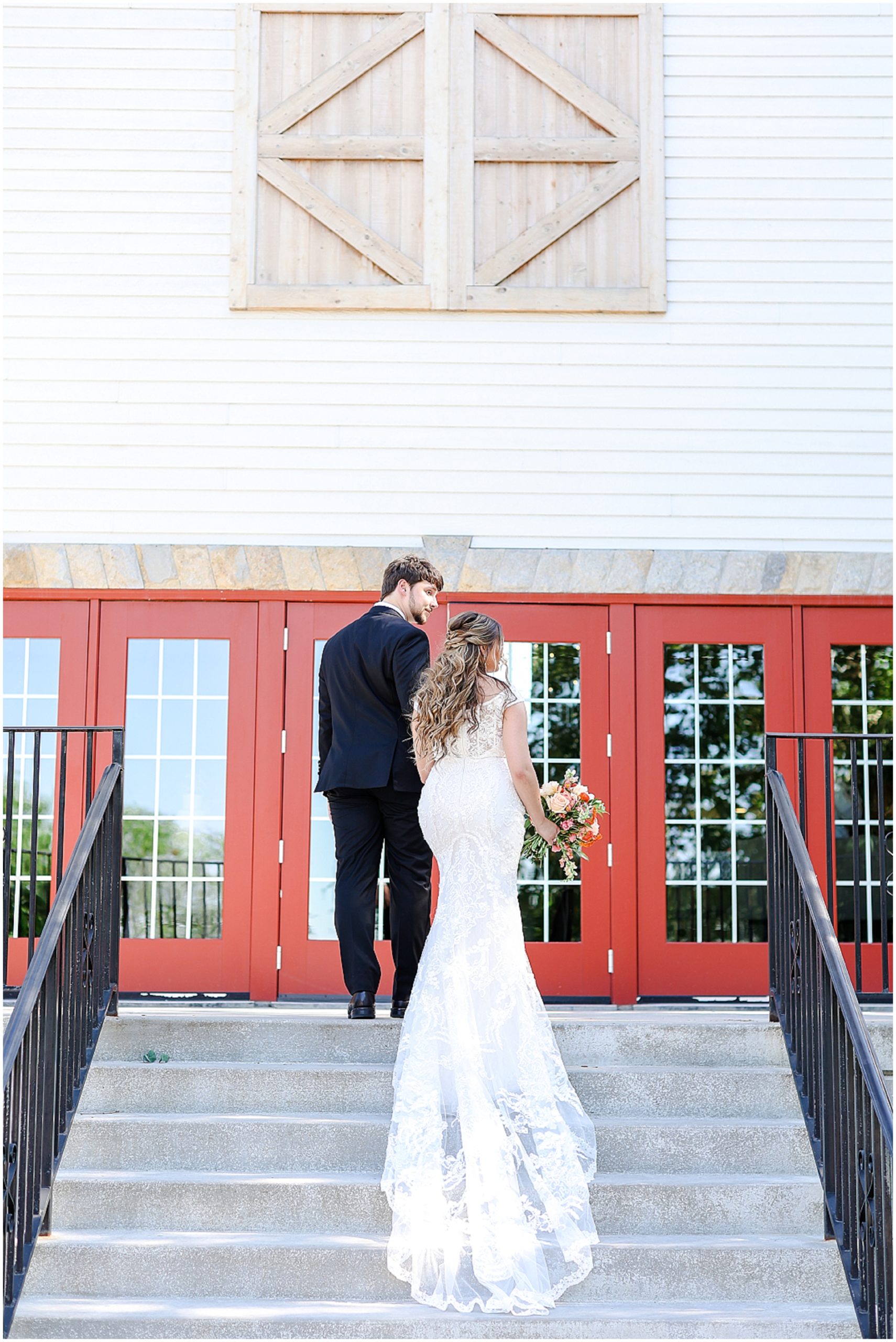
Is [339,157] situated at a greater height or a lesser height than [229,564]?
greater

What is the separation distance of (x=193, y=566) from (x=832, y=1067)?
3.95 metres

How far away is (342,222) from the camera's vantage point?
21.8ft

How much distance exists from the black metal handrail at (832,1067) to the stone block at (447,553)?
7.15 feet

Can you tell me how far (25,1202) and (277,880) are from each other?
2.95 meters

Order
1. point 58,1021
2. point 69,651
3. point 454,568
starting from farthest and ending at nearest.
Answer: point 69,651 < point 454,568 < point 58,1021

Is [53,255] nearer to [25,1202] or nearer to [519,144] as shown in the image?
[519,144]

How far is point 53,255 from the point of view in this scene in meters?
6.66

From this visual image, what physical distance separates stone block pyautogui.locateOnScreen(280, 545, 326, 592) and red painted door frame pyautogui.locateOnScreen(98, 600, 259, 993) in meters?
0.27

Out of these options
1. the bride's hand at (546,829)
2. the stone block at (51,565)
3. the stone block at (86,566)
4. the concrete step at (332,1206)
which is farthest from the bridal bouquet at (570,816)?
the stone block at (51,565)

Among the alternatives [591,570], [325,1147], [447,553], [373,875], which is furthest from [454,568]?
[325,1147]

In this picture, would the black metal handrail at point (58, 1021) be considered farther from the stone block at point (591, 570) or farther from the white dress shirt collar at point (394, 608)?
the stone block at point (591, 570)

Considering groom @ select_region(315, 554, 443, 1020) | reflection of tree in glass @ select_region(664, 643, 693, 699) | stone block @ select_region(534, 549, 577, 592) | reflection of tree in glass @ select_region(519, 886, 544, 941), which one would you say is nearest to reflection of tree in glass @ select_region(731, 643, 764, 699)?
reflection of tree in glass @ select_region(664, 643, 693, 699)

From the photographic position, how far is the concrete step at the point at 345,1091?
437cm

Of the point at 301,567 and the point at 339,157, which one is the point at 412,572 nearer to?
the point at 301,567
